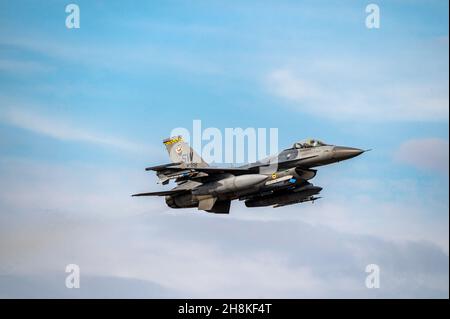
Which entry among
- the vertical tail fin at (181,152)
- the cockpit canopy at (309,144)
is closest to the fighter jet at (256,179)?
the cockpit canopy at (309,144)

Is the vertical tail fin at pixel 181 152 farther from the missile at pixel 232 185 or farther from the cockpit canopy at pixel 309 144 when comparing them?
the cockpit canopy at pixel 309 144

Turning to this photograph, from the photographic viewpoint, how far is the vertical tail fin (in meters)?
70.9

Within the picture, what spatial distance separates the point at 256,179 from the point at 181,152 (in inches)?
401

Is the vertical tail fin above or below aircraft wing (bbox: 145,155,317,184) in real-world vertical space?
above

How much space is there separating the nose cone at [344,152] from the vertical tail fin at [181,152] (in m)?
9.76

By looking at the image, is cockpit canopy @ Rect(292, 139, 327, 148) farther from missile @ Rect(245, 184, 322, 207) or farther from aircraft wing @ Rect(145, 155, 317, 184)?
missile @ Rect(245, 184, 322, 207)

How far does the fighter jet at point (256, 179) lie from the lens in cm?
6406

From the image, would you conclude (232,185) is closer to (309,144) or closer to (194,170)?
(194,170)

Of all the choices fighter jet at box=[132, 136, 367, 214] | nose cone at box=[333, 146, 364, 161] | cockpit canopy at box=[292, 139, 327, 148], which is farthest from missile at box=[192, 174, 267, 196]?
nose cone at box=[333, 146, 364, 161]

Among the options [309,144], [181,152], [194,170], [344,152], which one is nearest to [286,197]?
[309,144]

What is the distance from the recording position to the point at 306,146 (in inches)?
2571

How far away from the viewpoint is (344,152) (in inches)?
2525
